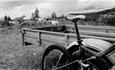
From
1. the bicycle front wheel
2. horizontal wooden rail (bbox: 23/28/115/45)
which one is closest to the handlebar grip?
the bicycle front wheel

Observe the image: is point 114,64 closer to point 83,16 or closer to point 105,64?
point 105,64

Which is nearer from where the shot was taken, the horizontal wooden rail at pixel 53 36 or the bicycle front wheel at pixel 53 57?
the bicycle front wheel at pixel 53 57

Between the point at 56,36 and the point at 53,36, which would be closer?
the point at 56,36

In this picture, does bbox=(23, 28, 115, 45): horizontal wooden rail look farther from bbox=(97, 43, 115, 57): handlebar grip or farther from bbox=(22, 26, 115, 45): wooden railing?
bbox=(97, 43, 115, 57): handlebar grip

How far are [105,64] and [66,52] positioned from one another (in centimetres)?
55

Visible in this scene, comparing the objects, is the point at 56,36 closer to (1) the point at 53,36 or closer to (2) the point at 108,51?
(1) the point at 53,36

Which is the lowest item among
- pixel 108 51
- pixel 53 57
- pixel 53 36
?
pixel 53 57

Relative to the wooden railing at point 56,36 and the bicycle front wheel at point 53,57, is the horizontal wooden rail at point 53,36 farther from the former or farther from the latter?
the bicycle front wheel at point 53,57

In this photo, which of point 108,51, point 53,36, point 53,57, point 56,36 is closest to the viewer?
point 108,51

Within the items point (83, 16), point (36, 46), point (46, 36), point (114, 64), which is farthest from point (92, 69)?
point (36, 46)

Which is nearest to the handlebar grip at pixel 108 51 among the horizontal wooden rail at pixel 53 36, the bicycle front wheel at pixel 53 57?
the bicycle front wheel at pixel 53 57

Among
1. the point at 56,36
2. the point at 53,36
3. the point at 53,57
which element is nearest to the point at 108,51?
the point at 53,57

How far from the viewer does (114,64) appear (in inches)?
65.0

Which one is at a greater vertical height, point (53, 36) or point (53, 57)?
point (53, 36)
